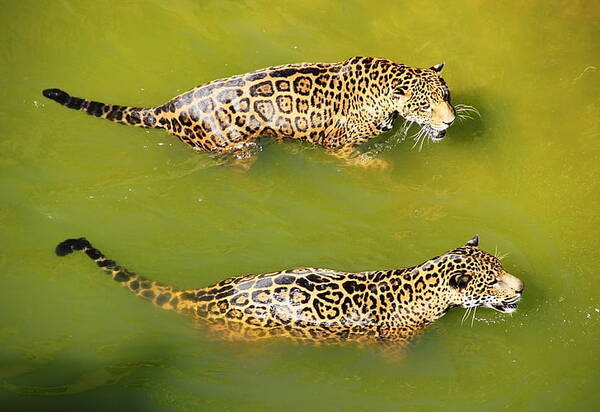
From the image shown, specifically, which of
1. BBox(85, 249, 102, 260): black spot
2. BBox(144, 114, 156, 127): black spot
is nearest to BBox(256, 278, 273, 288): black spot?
BBox(85, 249, 102, 260): black spot

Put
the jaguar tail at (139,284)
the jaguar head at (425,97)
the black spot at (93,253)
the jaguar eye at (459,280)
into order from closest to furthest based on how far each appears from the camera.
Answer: the jaguar eye at (459,280), the jaguar tail at (139,284), the black spot at (93,253), the jaguar head at (425,97)

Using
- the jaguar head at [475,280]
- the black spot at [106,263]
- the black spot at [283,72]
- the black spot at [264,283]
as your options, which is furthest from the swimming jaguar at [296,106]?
the black spot at [264,283]

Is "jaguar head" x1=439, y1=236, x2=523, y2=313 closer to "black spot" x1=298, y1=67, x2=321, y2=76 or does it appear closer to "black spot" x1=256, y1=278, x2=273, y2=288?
"black spot" x1=256, y1=278, x2=273, y2=288

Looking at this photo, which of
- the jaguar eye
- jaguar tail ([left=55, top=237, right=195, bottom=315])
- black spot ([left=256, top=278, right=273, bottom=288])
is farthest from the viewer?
jaguar tail ([left=55, top=237, right=195, bottom=315])

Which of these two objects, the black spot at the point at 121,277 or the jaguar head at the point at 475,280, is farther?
the black spot at the point at 121,277

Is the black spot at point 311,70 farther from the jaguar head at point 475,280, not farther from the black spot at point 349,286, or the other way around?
the jaguar head at point 475,280

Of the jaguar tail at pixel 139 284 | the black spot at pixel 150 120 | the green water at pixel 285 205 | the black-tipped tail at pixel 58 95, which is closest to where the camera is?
the jaguar tail at pixel 139 284

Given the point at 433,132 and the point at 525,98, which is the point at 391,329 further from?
the point at 525,98

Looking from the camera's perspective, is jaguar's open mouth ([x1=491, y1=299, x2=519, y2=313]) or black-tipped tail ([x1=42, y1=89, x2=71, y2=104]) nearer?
jaguar's open mouth ([x1=491, y1=299, x2=519, y2=313])
